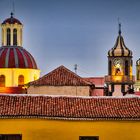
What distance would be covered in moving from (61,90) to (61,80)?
26.4 inches

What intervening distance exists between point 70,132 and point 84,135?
498 mm

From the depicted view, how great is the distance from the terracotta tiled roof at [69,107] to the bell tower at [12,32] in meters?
29.1

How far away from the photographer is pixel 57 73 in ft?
120

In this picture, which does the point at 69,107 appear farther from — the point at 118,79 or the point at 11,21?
the point at 11,21

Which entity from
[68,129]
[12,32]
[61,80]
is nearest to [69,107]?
[68,129]

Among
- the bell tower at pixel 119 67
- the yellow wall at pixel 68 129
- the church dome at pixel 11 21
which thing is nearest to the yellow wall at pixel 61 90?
the bell tower at pixel 119 67

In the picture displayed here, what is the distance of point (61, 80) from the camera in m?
36.2

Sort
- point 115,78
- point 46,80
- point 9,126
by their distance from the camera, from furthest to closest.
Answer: point 115,78
point 46,80
point 9,126

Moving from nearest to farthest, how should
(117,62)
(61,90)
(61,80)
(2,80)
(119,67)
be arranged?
1. (61,90)
2. (61,80)
3. (119,67)
4. (117,62)
5. (2,80)

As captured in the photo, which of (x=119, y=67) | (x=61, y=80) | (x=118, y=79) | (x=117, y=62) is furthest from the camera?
(x=117, y=62)

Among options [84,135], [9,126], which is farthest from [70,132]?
[9,126]

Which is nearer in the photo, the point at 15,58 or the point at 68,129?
the point at 68,129

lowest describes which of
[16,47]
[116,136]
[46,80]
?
[116,136]

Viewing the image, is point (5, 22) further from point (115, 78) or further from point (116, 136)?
point (116, 136)
